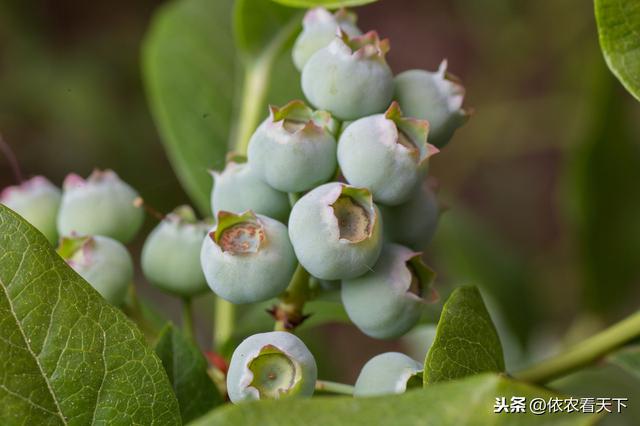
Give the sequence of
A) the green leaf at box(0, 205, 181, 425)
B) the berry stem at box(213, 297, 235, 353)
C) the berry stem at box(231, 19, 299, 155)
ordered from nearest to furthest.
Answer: the green leaf at box(0, 205, 181, 425)
the berry stem at box(213, 297, 235, 353)
the berry stem at box(231, 19, 299, 155)

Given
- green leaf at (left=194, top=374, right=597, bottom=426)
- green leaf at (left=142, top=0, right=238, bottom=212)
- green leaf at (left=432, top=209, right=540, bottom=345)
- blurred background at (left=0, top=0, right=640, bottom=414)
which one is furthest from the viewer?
blurred background at (left=0, top=0, right=640, bottom=414)

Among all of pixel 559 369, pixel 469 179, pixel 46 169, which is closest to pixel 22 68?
pixel 46 169

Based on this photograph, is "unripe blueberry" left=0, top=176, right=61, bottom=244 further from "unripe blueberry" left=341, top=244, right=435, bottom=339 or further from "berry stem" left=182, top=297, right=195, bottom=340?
"unripe blueberry" left=341, top=244, right=435, bottom=339

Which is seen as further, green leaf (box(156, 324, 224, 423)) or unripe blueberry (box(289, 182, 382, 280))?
green leaf (box(156, 324, 224, 423))

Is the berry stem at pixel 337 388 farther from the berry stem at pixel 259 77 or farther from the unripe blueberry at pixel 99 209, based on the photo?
the berry stem at pixel 259 77

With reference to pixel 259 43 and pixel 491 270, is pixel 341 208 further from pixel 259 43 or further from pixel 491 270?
pixel 491 270

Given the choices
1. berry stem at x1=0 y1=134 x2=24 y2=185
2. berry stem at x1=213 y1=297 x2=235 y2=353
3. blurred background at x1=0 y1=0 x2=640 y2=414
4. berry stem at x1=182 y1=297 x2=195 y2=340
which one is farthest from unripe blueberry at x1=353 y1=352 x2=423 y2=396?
blurred background at x1=0 y1=0 x2=640 y2=414

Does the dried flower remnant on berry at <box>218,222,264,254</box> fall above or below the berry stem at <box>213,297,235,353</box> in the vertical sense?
above
